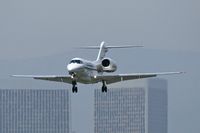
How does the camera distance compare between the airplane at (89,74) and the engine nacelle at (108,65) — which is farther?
the engine nacelle at (108,65)

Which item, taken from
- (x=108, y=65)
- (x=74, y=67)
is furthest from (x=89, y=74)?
(x=108, y=65)

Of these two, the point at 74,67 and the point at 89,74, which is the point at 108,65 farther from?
the point at 74,67

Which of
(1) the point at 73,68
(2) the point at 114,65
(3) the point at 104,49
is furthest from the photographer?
(3) the point at 104,49

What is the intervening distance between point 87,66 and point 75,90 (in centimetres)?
331

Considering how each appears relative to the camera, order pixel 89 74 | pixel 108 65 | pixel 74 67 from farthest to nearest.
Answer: pixel 108 65
pixel 89 74
pixel 74 67

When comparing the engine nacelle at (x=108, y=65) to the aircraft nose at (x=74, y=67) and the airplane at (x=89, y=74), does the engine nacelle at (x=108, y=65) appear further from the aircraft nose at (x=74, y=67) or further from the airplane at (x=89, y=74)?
the aircraft nose at (x=74, y=67)

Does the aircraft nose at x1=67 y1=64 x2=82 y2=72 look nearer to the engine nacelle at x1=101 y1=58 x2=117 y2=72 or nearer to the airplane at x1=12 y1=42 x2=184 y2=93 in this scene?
the airplane at x1=12 y1=42 x2=184 y2=93

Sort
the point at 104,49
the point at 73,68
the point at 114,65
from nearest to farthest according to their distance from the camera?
the point at 73,68 → the point at 114,65 → the point at 104,49

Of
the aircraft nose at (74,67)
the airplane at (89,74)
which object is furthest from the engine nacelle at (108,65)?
the aircraft nose at (74,67)

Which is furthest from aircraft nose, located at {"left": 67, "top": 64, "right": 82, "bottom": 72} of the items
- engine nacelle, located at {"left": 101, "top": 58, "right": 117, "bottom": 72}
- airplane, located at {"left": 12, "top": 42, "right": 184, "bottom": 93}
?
engine nacelle, located at {"left": 101, "top": 58, "right": 117, "bottom": 72}

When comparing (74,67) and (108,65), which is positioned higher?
(108,65)

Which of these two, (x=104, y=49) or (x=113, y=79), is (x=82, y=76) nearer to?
(x=113, y=79)

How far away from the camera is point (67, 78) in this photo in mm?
105438

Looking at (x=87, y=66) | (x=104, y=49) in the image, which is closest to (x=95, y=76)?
(x=87, y=66)
